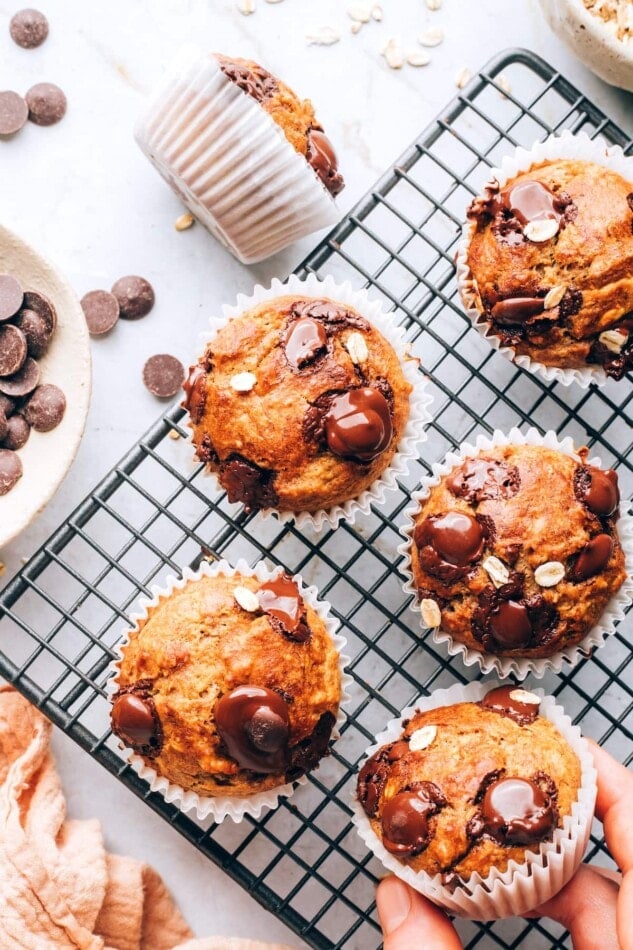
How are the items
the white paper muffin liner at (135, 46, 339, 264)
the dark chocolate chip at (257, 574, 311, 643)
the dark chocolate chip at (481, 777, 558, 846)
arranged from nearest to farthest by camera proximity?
the dark chocolate chip at (481, 777, 558, 846), the dark chocolate chip at (257, 574, 311, 643), the white paper muffin liner at (135, 46, 339, 264)

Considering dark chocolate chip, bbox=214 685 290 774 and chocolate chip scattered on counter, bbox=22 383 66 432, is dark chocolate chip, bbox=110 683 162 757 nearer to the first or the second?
dark chocolate chip, bbox=214 685 290 774

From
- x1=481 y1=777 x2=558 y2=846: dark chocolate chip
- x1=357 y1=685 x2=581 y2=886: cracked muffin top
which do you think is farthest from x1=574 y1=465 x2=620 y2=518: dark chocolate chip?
x1=481 y1=777 x2=558 y2=846: dark chocolate chip

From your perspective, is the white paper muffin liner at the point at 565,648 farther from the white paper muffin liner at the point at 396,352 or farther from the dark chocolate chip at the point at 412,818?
the dark chocolate chip at the point at 412,818

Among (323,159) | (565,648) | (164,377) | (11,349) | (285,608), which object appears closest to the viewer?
(285,608)

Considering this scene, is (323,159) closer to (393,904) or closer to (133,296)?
(133,296)

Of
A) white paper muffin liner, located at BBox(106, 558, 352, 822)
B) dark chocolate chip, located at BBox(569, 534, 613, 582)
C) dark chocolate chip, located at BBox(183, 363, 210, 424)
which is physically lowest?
white paper muffin liner, located at BBox(106, 558, 352, 822)

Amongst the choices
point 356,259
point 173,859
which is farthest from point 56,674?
point 356,259

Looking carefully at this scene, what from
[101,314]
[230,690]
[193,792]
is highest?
[101,314]

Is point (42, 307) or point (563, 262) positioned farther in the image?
point (42, 307)

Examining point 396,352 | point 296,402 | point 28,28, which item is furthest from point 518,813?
point 28,28

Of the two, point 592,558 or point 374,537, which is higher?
point 592,558
